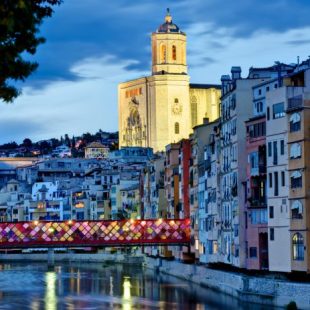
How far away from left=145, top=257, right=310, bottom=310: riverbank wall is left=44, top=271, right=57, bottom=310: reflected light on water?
948cm

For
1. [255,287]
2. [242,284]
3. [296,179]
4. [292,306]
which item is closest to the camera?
[292,306]

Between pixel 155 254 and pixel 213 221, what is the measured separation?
3101cm

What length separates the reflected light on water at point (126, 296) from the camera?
5928cm

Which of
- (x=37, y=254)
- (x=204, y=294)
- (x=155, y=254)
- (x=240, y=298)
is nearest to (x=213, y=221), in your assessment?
(x=204, y=294)

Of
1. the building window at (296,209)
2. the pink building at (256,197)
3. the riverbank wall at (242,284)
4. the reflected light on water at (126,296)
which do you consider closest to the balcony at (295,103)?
the pink building at (256,197)

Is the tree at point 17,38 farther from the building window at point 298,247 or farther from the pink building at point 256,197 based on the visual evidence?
the pink building at point 256,197

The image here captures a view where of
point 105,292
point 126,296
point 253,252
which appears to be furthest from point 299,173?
point 105,292

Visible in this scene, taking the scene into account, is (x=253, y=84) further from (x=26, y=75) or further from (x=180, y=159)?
(x=26, y=75)

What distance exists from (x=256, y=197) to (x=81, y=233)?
38.7 m

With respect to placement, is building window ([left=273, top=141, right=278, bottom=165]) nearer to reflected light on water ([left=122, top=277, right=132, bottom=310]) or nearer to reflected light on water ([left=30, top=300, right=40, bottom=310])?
reflected light on water ([left=122, top=277, right=132, bottom=310])

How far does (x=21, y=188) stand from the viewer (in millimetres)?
193125

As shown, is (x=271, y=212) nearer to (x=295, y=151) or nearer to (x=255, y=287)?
(x=255, y=287)

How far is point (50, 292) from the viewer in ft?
237

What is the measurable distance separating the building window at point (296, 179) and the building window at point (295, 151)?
783 mm
